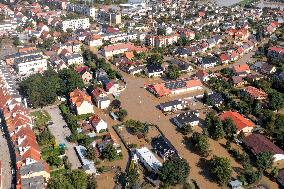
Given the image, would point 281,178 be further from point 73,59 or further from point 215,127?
point 73,59

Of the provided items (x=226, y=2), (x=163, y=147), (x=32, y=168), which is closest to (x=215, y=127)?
(x=163, y=147)

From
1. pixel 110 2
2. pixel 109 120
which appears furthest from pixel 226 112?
pixel 110 2

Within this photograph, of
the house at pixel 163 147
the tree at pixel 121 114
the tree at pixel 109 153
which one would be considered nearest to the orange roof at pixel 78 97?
the tree at pixel 121 114

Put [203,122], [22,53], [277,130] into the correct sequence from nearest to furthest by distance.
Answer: [277,130] < [203,122] < [22,53]

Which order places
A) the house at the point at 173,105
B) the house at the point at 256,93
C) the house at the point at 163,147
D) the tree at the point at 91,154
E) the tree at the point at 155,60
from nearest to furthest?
the tree at the point at 91,154
the house at the point at 163,147
the house at the point at 173,105
the house at the point at 256,93
the tree at the point at 155,60

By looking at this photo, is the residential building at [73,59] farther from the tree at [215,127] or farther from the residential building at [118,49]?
the tree at [215,127]

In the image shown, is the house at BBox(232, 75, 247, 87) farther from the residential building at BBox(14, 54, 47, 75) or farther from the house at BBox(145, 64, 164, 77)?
the residential building at BBox(14, 54, 47, 75)

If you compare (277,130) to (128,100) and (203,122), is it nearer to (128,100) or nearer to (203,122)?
(203,122)

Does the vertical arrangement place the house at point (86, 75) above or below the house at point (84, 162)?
above

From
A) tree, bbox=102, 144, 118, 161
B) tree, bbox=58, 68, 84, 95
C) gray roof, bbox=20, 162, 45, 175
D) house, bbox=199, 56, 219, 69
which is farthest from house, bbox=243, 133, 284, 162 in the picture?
house, bbox=199, 56, 219, 69
